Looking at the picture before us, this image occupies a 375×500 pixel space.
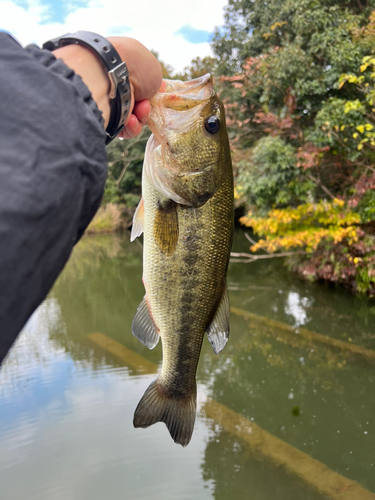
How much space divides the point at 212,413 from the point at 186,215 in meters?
3.43

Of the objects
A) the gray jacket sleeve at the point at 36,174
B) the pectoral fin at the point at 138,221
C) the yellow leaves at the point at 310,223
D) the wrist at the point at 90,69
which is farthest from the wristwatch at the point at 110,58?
the yellow leaves at the point at 310,223

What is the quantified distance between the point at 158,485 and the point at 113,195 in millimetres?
17991

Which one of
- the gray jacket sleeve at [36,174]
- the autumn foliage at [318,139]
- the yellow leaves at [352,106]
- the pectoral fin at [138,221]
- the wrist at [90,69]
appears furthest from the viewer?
the autumn foliage at [318,139]

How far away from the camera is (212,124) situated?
1.25 m

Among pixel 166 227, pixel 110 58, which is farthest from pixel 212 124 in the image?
pixel 110 58

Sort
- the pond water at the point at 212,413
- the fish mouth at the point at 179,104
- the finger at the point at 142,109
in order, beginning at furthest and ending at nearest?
1. the pond water at the point at 212,413
2. the fish mouth at the point at 179,104
3. the finger at the point at 142,109

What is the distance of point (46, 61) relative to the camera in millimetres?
566

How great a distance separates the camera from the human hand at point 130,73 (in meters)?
0.69

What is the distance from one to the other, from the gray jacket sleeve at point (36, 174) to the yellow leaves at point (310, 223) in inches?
253

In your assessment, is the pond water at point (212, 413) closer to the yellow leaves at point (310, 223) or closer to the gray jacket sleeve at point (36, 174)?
the yellow leaves at point (310, 223)

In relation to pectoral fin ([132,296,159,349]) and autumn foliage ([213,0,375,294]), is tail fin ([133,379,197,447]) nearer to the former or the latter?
pectoral fin ([132,296,159,349])

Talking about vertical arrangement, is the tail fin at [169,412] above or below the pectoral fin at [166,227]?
below

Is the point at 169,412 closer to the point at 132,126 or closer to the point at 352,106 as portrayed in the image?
the point at 132,126

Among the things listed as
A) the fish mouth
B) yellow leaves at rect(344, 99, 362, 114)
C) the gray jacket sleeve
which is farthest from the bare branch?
the gray jacket sleeve
